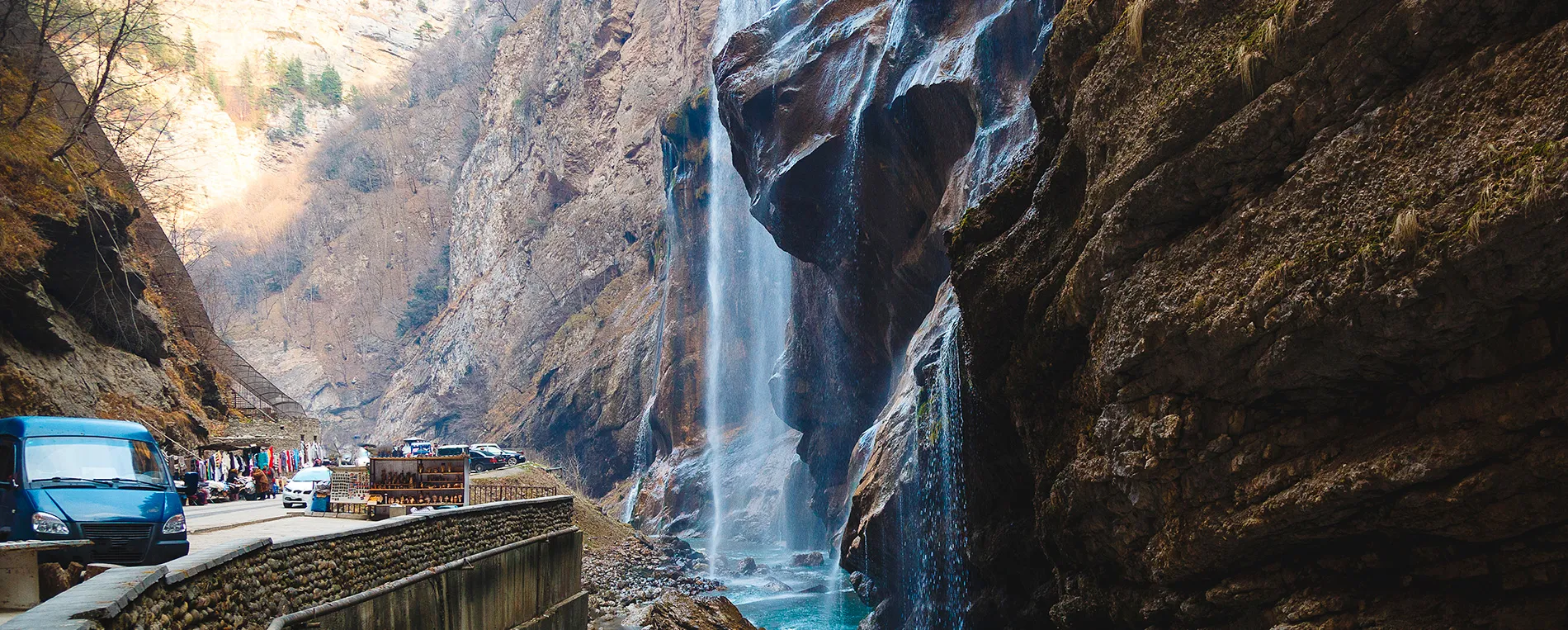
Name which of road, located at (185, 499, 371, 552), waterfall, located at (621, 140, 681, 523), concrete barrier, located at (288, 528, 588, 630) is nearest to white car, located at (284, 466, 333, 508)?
road, located at (185, 499, 371, 552)

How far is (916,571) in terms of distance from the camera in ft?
67.1

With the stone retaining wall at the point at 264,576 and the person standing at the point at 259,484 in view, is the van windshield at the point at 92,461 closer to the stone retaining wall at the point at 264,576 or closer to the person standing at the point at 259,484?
the stone retaining wall at the point at 264,576

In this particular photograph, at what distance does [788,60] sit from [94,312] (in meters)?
24.0

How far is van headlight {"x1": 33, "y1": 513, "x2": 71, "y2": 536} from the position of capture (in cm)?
990

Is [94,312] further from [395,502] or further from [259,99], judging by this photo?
[259,99]

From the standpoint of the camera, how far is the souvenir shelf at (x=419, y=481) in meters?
22.0

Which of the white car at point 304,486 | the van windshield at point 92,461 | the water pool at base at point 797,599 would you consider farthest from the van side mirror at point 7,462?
the water pool at base at point 797,599

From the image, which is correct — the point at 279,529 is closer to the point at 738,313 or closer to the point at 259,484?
the point at 259,484

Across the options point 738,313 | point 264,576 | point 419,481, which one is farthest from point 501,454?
point 264,576

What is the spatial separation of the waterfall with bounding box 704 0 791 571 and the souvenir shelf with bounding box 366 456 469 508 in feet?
96.2

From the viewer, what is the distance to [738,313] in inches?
2136

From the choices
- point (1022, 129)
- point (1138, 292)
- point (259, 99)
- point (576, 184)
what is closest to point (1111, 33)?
point (1138, 292)

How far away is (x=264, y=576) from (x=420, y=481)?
13.4 m

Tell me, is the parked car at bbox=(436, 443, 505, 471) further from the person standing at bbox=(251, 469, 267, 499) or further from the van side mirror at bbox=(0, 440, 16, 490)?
the van side mirror at bbox=(0, 440, 16, 490)
